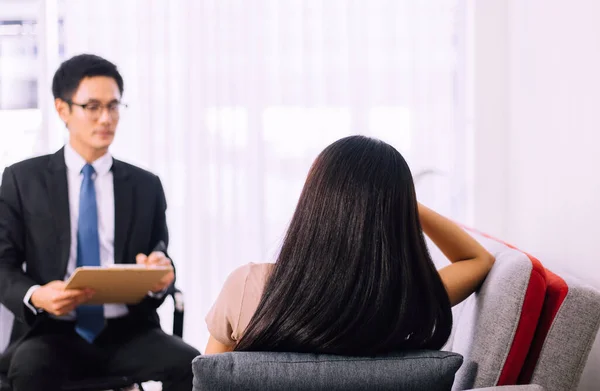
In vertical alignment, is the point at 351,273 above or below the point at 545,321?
above

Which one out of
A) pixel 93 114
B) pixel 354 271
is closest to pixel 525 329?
pixel 354 271

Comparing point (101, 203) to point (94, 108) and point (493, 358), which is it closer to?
point (94, 108)

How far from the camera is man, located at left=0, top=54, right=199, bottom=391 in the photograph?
2.64 meters

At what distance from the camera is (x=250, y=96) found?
4102 millimetres

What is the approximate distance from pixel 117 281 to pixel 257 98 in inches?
71.1

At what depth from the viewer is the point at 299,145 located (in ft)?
13.5

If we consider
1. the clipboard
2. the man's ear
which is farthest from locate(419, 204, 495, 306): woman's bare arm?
the man's ear

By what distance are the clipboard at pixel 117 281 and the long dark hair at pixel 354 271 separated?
106 centimetres

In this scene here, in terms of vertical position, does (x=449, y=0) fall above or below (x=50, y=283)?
above

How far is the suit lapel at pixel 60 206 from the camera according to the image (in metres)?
2.84

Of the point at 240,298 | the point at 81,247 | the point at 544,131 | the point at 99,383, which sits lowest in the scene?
the point at 99,383

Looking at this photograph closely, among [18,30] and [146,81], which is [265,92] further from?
[18,30]

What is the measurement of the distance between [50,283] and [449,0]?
2548 millimetres

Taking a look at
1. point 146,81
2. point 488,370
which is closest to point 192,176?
point 146,81
